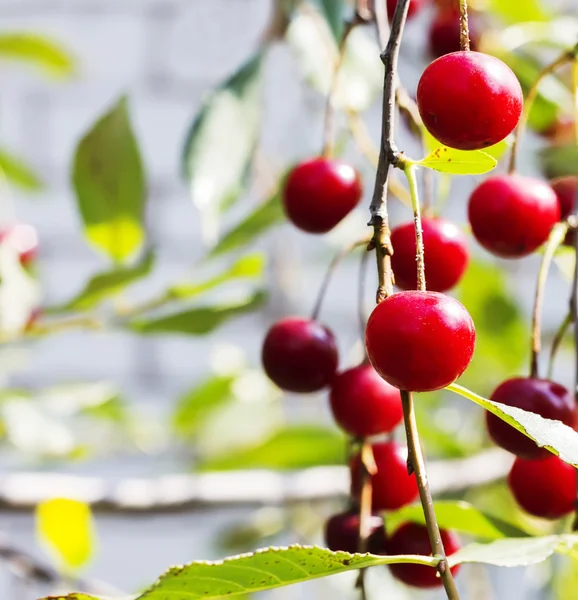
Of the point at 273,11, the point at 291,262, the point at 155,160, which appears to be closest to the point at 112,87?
the point at 155,160

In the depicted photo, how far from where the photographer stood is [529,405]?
45 centimetres

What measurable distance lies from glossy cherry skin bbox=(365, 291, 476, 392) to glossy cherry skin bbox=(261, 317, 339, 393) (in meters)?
0.17

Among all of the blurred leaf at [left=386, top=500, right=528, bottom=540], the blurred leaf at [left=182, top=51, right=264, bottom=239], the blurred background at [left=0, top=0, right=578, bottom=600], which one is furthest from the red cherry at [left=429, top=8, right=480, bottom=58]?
the blurred leaf at [left=386, top=500, right=528, bottom=540]

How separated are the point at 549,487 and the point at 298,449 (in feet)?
1.63

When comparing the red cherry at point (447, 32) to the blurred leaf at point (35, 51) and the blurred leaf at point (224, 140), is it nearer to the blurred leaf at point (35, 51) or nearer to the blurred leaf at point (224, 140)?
the blurred leaf at point (224, 140)

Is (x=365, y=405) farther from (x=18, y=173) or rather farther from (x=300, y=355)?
(x=18, y=173)

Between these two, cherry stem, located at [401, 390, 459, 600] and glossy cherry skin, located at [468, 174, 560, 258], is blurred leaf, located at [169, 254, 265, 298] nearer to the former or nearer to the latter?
glossy cherry skin, located at [468, 174, 560, 258]

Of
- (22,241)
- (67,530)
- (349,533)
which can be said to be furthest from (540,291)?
(22,241)

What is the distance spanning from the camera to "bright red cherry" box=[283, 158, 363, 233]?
54cm

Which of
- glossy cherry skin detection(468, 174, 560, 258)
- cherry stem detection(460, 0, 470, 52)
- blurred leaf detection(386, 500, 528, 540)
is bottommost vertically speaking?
blurred leaf detection(386, 500, 528, 540)

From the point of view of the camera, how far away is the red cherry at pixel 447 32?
2.31 feet

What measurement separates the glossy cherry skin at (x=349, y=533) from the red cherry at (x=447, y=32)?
368 mm

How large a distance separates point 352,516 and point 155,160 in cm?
184

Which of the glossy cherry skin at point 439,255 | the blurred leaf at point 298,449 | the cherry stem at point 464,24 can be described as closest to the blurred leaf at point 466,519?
the glossy cherry skin at point 439,255
